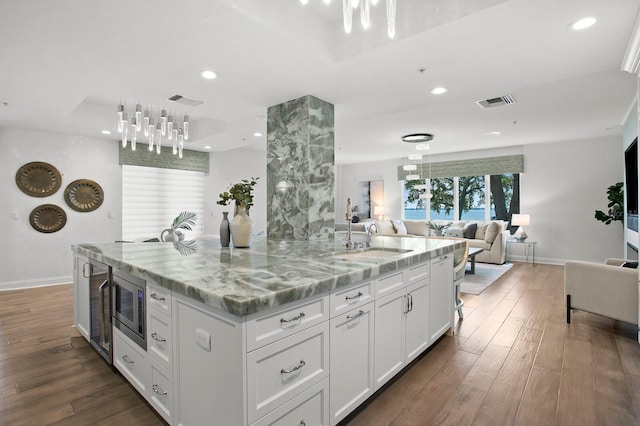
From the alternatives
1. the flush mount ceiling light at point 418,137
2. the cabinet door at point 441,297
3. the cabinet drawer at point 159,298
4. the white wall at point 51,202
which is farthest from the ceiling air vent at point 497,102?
the white wall at point 51,202

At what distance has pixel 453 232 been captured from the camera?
740cm

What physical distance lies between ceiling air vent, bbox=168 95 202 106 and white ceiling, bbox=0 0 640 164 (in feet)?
0.30

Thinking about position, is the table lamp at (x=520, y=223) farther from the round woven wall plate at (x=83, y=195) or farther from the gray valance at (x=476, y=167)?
the round woven wall plate at (x=83, y=195)

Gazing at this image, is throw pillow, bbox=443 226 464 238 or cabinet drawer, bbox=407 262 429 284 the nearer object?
cabinet drawer, bbox=407 262 429 284

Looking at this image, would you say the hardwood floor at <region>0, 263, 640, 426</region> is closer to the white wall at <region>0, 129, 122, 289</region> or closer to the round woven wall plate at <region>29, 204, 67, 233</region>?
the white wall at <region>0, 129, 122, 289</region>

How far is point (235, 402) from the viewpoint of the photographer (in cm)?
122

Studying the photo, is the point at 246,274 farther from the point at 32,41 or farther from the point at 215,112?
the point at 215,112

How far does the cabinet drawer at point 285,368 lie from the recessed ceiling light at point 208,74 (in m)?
2.34

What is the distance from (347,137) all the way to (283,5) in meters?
4.27

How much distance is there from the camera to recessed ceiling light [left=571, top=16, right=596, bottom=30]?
79.3 inches

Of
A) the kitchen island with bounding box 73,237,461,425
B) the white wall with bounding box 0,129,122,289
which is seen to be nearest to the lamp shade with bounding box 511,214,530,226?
the kitchen island with bounding box 73,237,461,425

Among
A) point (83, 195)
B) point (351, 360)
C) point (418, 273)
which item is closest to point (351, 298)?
point (351, 360)

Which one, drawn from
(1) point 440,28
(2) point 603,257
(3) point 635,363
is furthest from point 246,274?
(2) point 603,257

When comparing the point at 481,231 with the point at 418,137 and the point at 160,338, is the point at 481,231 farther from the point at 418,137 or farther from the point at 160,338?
the point at 160,338
